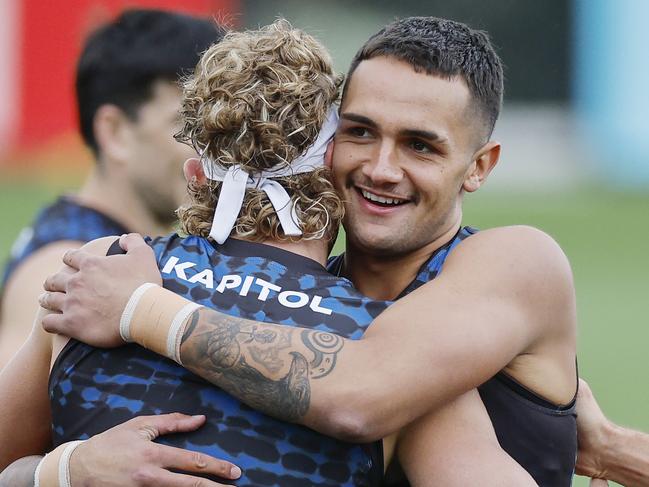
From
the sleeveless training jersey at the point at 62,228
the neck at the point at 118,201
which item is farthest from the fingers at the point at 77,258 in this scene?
the neck at the point at 118,201

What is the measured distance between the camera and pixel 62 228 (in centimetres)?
586

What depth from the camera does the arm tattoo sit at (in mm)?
3163

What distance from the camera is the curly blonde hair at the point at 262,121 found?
11.4ft

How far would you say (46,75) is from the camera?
20.7 meters

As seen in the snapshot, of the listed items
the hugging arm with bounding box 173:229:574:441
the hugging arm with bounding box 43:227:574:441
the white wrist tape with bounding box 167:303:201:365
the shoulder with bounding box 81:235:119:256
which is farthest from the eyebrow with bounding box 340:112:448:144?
the white wrist tape with bounding box 167:303:201:365

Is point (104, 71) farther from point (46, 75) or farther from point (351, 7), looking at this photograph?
point (351, 7)

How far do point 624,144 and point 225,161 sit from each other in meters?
20.0

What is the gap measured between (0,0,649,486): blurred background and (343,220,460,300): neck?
13611mm

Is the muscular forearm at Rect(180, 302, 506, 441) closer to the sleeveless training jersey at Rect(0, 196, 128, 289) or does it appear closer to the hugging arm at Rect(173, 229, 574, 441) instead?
the hugging arm at Rect(173, 229, 574, 441)

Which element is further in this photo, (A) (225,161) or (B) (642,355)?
(B) (642,355)

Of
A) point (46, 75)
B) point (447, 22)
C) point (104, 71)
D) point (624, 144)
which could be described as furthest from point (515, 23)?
point (447, 22)

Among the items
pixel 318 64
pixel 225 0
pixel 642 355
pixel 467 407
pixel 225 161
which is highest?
pixel 318 64

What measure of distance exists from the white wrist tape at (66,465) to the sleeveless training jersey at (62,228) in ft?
8.60

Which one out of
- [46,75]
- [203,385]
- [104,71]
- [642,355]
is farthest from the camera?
[46,75]
